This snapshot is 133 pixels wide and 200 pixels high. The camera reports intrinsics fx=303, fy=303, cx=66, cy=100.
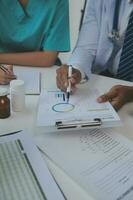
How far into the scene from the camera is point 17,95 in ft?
3.22

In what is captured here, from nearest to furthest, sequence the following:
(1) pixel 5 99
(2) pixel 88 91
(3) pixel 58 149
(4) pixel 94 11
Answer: (3) pixel 58 149, (1) pixel 5 99, (2) pixel 88 91, (4) pixel 94 11

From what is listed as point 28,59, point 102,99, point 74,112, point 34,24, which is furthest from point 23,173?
point 34,24

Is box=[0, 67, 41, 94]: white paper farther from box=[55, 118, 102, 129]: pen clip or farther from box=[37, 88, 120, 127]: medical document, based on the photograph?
box=[55, 118, 102, 129]: pen clip

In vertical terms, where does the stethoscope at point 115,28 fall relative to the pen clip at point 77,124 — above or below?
above

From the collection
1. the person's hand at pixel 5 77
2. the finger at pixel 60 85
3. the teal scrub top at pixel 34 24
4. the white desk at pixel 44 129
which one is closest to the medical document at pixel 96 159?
the white desk at pixel 44 129

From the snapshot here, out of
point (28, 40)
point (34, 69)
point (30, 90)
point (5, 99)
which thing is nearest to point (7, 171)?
point (5, 99)

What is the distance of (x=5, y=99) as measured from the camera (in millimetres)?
970

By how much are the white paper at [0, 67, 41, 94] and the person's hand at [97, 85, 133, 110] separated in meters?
0.26

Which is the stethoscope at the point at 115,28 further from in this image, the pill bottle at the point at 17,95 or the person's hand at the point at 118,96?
the pill bottle at the point at 17,95

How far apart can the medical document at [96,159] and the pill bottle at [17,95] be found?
0.56ft

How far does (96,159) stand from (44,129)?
0.18m

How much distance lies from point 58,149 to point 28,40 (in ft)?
3.05

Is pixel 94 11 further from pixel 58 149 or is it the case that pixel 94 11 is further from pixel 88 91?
pixel 58 149

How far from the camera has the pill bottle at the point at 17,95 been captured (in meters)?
0.97
